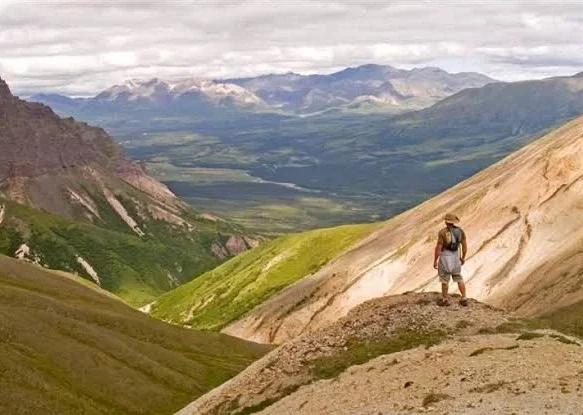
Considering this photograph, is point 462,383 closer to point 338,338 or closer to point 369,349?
point 369,349

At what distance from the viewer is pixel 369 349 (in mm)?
49906

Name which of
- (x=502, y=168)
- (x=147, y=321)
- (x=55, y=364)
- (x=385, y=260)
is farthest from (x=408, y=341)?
(x=502, y=168)

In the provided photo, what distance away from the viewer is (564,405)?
104ft

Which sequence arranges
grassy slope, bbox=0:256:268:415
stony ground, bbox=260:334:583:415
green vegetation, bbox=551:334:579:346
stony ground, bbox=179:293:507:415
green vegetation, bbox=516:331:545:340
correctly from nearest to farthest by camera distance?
stony ground, bbox=260:334:583:415, green vegetation, bbox=551:334:579:346, green vegetation, bbox=516:331:545:340, stony ground, bbox=179:293:507:415, grassy slope, bbox=0:256:268:415

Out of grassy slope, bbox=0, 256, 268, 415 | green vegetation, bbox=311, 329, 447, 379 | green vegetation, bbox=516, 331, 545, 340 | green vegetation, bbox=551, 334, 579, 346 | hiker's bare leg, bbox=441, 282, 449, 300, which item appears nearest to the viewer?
green vegetation, bbox=551, 334, 579, 346

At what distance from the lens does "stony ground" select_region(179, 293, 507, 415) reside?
49656 mm

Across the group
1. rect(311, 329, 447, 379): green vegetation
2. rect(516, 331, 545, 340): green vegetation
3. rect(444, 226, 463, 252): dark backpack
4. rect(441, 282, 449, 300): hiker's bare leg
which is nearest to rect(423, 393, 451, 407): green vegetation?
rect(311, 329, 447, 379): green vegetation

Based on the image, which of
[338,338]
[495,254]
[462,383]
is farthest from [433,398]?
[495,254]

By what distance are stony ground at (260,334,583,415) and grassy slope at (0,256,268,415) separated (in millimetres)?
49246

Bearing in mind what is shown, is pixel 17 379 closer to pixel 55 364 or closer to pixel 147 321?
pixel 55 364

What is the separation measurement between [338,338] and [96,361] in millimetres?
58601

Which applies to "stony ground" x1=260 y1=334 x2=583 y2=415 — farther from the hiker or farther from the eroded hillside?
the hiker

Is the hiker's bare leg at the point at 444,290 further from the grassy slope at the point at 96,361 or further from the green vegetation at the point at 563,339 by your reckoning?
the grassy slope at the point at 96,361

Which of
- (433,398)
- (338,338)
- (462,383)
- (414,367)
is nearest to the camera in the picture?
(433,398)
